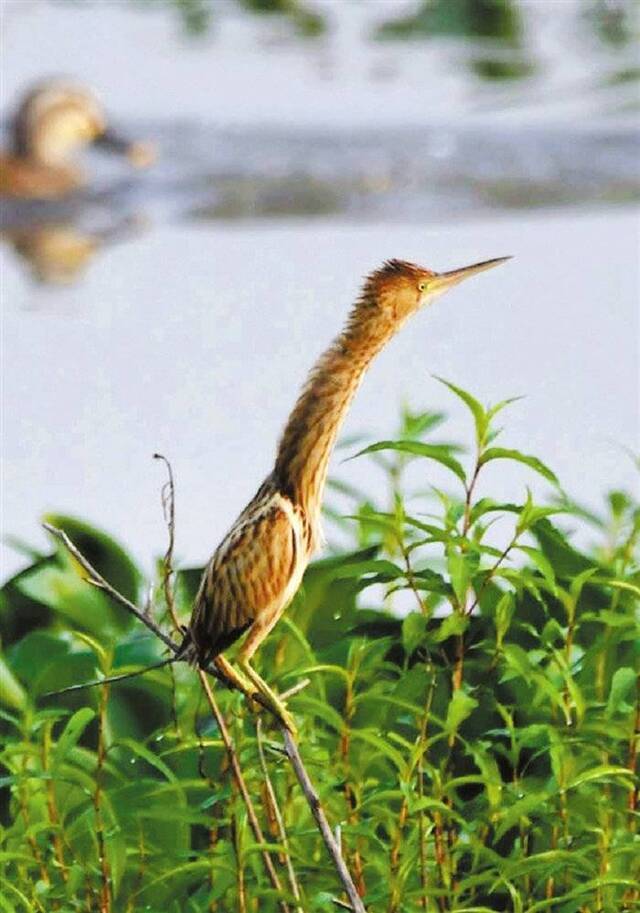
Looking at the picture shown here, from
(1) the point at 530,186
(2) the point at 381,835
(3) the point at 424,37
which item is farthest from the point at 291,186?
(2) the point at 381,835

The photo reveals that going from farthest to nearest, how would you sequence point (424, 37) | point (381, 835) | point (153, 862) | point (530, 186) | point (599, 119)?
1. point (424, 37)
2. point (599, 119)
3. point (530, 186)
4. point (381, 835)
5. point (153, 862)

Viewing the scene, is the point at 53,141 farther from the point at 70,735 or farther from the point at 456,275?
the point at 456,275

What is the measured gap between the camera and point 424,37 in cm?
1009

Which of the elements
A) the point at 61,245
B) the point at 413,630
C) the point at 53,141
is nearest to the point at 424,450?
the point at 413,630

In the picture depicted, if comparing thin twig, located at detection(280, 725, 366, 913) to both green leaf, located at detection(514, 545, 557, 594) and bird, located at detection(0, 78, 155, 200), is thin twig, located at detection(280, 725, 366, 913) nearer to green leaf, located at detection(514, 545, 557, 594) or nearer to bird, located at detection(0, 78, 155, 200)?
green leaf, located at detection(514, 545, 557, 594)

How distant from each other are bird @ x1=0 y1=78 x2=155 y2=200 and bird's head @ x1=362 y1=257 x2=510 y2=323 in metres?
7.01

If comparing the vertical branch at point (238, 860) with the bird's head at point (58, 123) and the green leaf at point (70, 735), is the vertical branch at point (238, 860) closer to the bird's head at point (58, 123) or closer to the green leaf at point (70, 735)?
the green leaf at point (70, 735)

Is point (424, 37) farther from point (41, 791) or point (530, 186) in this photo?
point (41, 791)

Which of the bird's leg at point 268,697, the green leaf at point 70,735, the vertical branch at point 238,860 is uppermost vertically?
the bird's leg at point 268,697

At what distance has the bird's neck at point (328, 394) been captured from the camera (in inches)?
87.5

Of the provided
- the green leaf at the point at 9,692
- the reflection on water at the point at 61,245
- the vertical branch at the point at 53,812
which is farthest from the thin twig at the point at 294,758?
the reflection on water at the point at 61,245

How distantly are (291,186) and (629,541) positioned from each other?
19.4 ft

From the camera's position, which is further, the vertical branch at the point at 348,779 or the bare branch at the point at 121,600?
the vertical branch at the point at 348,779

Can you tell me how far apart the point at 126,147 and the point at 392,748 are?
7.05 meters
